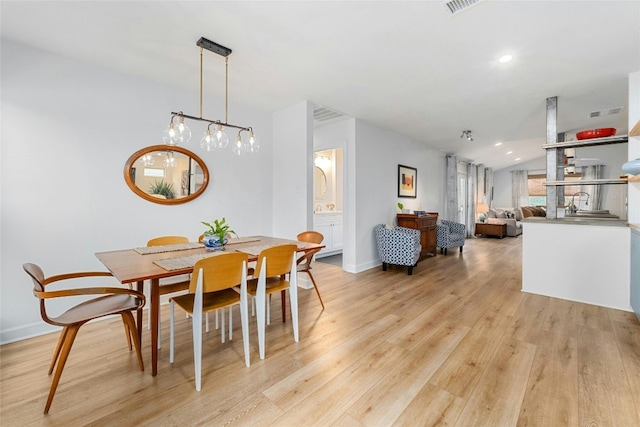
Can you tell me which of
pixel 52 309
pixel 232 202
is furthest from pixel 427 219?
pixel 52 309

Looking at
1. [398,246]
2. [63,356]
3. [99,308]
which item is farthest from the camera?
[398,246]

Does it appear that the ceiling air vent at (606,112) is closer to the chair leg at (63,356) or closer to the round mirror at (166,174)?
the round mirror at (166,174)

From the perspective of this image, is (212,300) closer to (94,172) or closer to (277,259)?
(277,259)

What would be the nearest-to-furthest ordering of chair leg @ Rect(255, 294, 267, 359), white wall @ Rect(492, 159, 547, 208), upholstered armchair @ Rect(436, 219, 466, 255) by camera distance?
chair leg @ Rect(255, 294, 267, 359) → upholstered armchair @ Rect(436, 219, 466, 255) → white wall @ Rect(492, 159, 547, 208)

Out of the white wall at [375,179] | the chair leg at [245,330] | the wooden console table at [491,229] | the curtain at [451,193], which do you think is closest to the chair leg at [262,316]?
the chair leg at [245,330]

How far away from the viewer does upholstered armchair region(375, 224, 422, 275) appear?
13.6 feet

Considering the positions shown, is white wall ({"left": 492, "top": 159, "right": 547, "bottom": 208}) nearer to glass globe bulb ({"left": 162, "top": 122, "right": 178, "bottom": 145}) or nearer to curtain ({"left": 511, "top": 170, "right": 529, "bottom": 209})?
curtain ({"left": 511, "top": 170, "right": 529, "bottom": 209})

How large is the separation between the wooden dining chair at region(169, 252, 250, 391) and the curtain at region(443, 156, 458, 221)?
21.4 feet

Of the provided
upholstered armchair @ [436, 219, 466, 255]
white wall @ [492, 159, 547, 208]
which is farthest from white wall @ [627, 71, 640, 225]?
white wall @ [492, 159, 547, 208]

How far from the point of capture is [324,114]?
4.23m

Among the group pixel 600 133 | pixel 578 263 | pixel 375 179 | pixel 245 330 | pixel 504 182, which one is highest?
pixel 504 182

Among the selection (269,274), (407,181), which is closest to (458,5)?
(269,274)

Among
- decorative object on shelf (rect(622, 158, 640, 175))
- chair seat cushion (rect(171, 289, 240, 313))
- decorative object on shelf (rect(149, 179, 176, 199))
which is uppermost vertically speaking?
decorative object on shelf (rect(622, 158, 640, 175))

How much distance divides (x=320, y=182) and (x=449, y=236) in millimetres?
3050
